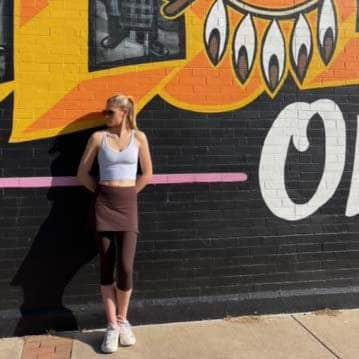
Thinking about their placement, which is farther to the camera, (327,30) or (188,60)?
(327,30)

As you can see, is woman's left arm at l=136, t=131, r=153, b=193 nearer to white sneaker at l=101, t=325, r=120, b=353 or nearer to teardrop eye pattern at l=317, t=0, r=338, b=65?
white sneaker at l=101, t=325, r=120, b=353

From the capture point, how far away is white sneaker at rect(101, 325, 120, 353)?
4109 mm

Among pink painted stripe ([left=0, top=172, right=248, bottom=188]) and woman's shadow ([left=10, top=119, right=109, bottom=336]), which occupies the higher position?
pink painted stripe ([left=0, top=172, right=248, bottom=188])

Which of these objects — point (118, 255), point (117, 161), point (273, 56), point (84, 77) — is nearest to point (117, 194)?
point (117, 161)

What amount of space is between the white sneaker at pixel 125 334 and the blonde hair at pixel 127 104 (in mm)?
1505

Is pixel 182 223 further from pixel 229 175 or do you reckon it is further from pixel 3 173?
pixel 3 173

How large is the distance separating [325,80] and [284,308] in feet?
6.67

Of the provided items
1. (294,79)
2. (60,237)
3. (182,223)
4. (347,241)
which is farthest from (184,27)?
(347,241)

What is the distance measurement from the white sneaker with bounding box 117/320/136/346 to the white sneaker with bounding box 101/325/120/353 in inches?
1.7

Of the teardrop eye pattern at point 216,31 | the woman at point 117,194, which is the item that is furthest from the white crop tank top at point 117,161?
the teardrop eye pattern at point 216,31

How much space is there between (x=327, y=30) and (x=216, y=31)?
100cm

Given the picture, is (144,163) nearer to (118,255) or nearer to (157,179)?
(157,179)

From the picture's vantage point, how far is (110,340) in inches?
163

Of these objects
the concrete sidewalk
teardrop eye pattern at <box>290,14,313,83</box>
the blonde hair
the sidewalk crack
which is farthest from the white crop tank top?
the sidewalk crack
